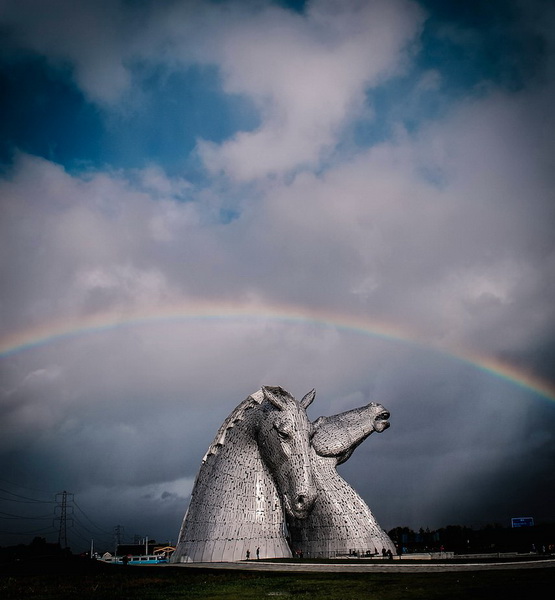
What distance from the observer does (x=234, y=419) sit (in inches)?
950

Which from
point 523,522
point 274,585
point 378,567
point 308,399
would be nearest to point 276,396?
point 308,399

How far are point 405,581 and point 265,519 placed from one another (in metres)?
8.97

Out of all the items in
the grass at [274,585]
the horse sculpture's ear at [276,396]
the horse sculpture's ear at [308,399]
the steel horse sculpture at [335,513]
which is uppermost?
the horse sculpture's ear at [308,399]

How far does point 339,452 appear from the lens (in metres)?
25.7

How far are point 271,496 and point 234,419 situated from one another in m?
3.33

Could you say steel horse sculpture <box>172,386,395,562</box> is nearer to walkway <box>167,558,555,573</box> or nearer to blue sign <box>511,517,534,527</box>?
walkway <box>167,558,555,573</box>

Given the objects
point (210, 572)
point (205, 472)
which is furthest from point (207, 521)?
point (210, 572)

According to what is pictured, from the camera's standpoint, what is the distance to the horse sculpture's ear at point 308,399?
25428 mm

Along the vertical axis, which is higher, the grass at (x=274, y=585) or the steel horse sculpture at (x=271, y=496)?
the steel horse sculpture at (x=271, y=496)

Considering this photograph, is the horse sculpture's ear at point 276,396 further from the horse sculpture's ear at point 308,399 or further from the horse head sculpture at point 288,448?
the horse sculpture's ear at point 308,399

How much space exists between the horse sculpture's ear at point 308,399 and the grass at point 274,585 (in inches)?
326

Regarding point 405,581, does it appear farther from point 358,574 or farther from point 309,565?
point 309,565

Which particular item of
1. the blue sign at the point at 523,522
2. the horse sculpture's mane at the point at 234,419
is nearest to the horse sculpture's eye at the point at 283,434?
the horse sculpture's mane at the point at 234,419

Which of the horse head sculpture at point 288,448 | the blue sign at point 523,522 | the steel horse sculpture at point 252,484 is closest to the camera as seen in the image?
the horse head sculpture at point 288,448
